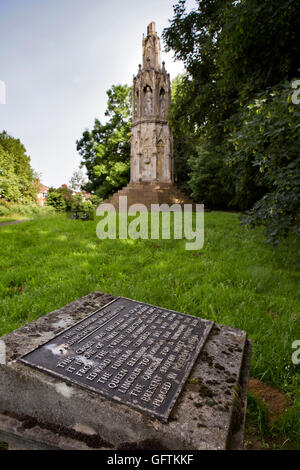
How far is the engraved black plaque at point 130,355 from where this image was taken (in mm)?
1548

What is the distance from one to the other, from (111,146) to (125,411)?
29.6 metres

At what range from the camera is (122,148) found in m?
28.7

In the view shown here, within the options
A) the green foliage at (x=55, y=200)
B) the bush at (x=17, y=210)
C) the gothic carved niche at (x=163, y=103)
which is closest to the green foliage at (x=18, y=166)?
the green foliage at (x=55, y=200)

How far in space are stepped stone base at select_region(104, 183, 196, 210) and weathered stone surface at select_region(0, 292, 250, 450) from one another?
13824mm

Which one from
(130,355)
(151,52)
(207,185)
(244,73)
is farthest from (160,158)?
(130,355)

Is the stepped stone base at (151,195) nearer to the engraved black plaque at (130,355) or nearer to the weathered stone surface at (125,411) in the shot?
the engraved black plaque at (130,355)

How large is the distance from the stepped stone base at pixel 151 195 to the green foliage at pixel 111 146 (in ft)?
33.5

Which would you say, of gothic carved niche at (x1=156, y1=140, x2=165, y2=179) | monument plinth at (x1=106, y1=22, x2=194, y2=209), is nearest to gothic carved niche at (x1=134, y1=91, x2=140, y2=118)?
monument plinth at (x1=106, y1=22, x2=194, y2=209)

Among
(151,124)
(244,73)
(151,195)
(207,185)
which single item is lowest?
(151,195)

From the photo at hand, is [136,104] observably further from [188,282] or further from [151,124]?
[188,282]

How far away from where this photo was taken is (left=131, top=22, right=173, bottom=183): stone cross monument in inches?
682

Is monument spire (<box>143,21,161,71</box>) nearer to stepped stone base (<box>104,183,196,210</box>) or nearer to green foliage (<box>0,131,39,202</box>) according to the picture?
stepped stone base (<box>104,183,196,210</box>)

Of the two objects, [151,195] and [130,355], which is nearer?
[130,355]

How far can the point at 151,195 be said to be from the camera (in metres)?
15.9
